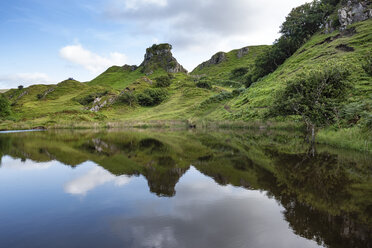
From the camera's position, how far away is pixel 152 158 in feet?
54.2

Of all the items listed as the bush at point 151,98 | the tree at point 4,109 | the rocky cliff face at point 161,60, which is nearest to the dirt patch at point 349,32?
the bush at point 151,98

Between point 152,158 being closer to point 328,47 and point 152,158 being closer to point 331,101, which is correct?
point 331,101

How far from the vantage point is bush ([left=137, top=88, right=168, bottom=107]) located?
96.4m

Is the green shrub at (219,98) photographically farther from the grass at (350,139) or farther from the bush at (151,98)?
the grass at (350,139)

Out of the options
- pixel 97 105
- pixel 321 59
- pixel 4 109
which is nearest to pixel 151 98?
pixel 97 105

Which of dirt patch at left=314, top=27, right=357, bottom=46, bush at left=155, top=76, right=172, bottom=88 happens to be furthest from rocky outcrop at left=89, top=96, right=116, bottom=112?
dirt patch at left=314, top=27, right=357, bottom=46

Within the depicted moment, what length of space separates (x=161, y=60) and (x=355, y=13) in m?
125

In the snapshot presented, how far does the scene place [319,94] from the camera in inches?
935

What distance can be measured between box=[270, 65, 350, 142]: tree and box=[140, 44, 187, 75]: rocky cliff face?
143273 mm

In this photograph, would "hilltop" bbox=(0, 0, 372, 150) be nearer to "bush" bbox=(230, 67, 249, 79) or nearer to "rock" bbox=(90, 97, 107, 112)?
"rock" bbox=(90, 97, 107, 112)

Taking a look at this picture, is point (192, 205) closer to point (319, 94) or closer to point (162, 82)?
point (319, 94)

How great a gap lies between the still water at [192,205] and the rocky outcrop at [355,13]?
73008 millimetres

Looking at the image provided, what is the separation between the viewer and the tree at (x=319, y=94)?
23.6 meters

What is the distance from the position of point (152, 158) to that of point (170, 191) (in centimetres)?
727
